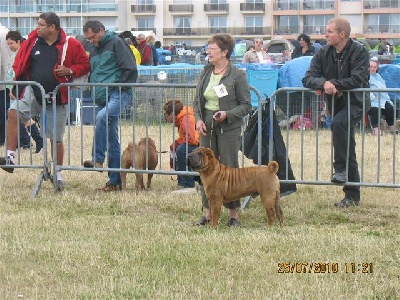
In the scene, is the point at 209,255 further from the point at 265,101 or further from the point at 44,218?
the point at 265,101

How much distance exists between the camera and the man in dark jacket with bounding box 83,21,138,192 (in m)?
9.68

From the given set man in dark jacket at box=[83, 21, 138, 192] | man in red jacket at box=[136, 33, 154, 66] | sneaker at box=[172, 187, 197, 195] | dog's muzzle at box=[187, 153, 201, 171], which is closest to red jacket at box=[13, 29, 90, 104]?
man in dark jacket at box=[83, 21, 138, 192]

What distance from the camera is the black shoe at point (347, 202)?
870cm

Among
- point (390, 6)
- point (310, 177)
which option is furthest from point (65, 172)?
point (390, 6)

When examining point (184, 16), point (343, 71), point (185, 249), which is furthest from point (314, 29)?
point (185, 249)

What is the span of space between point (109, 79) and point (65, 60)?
1.74 feet

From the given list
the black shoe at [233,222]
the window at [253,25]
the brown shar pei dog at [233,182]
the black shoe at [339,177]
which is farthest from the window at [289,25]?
the brown shar pei dog at [233,182]

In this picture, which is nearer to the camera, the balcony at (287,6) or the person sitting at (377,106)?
the person sitting at (377,106)

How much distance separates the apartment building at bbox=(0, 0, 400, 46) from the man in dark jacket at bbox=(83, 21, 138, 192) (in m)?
61.0

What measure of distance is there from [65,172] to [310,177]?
306cm

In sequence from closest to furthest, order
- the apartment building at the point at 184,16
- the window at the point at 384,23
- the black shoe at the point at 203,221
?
the black shoe at the point at 203,221, the window at the point at 384,23, the apartment building at the point at 184,16

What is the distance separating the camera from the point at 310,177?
10.8 metres

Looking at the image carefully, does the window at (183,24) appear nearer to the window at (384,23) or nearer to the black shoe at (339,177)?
the window at (384,23)

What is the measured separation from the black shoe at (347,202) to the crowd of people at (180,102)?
1cm
